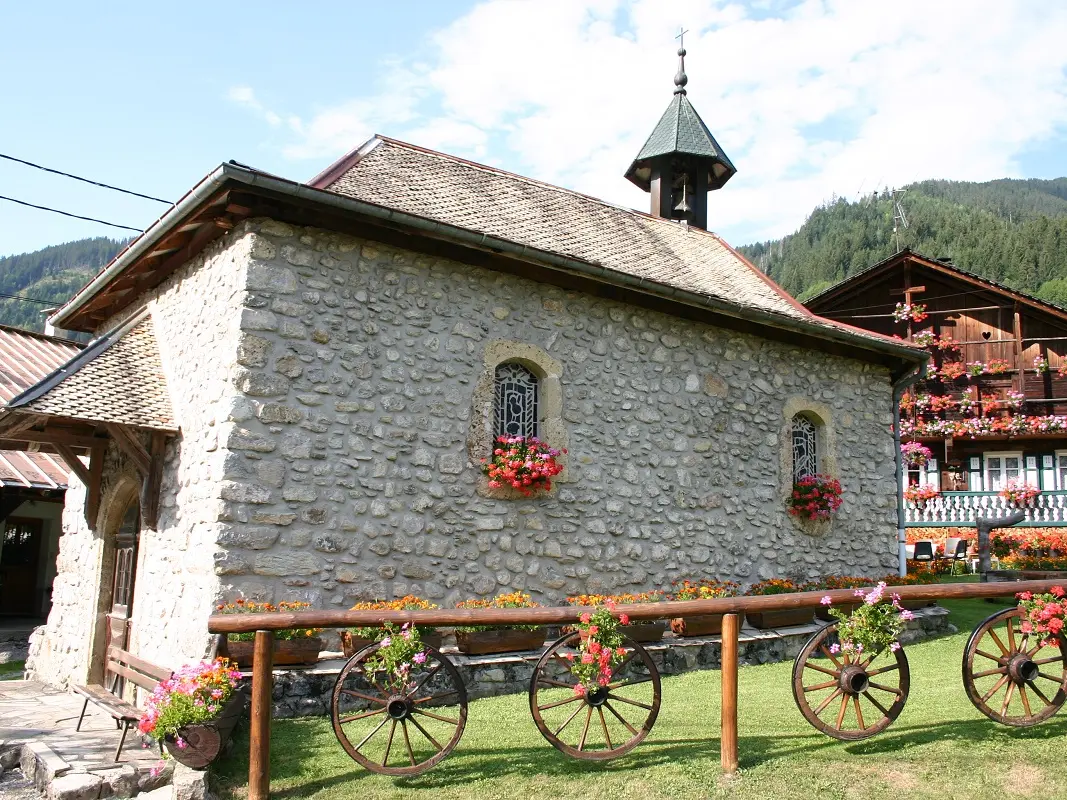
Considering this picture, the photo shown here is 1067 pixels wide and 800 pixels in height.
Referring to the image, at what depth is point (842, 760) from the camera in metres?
5.08

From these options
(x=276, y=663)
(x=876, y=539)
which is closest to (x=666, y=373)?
(x=876, y=539)

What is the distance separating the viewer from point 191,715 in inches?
194

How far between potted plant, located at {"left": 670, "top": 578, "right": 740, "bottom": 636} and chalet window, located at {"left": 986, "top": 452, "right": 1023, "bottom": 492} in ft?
51.9

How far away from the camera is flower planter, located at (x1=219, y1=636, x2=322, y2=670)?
20.9 ft

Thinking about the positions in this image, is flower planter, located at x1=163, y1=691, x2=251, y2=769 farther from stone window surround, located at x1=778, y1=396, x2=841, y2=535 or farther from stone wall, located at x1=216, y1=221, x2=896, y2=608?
stone window surround, located at x1=778, y1=396, x2=841, y2=535

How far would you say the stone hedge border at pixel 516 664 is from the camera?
6473mm

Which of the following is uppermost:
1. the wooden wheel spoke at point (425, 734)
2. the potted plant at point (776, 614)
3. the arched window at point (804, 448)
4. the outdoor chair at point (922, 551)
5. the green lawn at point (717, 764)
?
the arched window at point (804, 448)

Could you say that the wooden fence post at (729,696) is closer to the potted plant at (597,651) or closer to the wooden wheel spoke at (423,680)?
the potted plant at (597,651)

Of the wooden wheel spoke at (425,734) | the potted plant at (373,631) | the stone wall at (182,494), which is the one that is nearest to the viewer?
the wooden wheel spoke at (425,734)

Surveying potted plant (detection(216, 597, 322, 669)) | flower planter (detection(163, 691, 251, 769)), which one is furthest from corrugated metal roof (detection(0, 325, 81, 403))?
flower planter (detection(163, 691, 251, 769))

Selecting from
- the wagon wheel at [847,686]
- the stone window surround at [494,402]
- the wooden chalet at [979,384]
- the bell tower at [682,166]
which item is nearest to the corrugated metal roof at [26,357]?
the stone window surround at [494,402]

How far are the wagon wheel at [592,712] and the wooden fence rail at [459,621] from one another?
0.85ft

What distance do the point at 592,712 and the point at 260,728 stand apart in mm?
2131

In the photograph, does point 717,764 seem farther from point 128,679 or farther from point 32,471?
point 32,471
